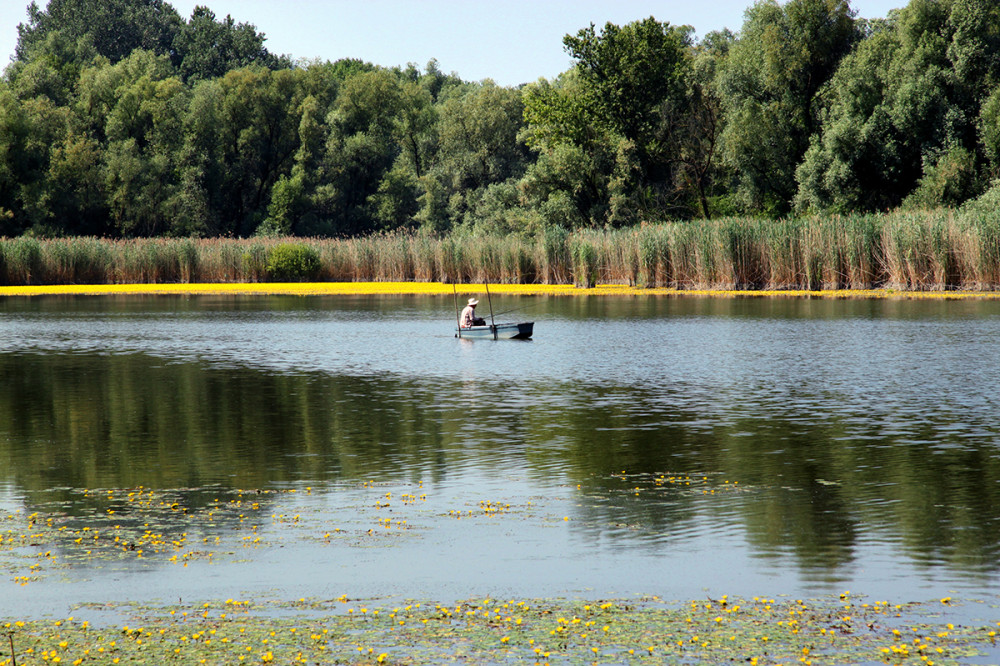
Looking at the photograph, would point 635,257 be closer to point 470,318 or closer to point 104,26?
point 470,318

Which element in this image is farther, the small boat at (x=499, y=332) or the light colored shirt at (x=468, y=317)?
the light colored shirt at (x=468, y=317)

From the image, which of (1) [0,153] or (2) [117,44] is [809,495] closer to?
(1) [0,153]

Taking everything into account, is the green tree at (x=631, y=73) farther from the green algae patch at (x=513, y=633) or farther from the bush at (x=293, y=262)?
the green algae patch at (x=513, y=633)

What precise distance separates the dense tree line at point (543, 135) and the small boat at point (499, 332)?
114 ft

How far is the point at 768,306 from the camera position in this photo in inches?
1623

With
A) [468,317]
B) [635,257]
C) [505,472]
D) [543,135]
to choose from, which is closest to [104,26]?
[543,135]

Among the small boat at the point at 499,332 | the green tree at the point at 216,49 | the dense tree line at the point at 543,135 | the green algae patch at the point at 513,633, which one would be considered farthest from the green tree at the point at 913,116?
the green tree at the point at 216,49

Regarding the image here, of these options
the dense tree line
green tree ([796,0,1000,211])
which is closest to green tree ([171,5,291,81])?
the dense tree line

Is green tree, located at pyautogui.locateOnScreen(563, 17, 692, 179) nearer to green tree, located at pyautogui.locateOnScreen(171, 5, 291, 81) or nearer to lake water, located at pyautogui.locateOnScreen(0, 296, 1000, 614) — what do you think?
lake water, located at pyautogui.locateOnScreen(0, 296, 1000, 614)

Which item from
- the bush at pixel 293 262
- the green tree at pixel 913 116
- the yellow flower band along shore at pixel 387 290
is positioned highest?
the green tree at pixel 913 116

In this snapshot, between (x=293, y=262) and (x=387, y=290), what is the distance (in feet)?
32.2

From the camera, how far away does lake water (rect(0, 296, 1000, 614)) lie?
818cm

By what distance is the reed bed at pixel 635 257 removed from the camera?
44.6 metres

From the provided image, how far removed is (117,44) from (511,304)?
9748 cm
